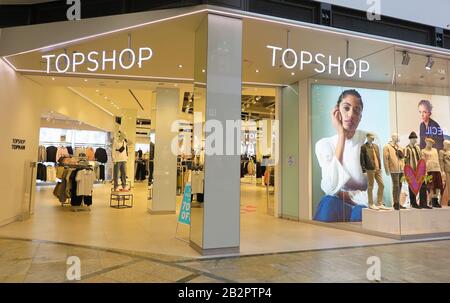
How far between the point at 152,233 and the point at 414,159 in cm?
540

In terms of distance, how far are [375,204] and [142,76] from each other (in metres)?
5.84

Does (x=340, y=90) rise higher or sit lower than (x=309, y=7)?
lower

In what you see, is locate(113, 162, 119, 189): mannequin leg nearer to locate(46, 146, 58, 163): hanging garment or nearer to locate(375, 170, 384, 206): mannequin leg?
locate(46, 146, 58, 163): hanging garment

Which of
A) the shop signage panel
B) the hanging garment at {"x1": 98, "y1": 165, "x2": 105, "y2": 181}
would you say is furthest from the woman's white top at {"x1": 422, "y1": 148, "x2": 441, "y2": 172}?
the hanging garment at {"x1": 98, "y1": 165, "x2": 105, "y2": 181}

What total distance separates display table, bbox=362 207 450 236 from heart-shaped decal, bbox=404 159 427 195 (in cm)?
48

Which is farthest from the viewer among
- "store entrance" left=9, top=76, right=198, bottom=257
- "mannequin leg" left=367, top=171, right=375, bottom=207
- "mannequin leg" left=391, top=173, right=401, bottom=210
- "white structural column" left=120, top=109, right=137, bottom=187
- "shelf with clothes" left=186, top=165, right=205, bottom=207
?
"white structural column" left=120, top=109, right=137, bottom=187

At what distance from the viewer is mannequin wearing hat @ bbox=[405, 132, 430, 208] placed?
6582 mm

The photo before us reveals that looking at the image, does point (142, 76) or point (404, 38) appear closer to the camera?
point (404, 38)

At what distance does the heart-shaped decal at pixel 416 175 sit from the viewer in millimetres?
6598

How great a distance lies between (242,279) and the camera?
3.62m

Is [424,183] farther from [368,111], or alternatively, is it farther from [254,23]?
[254,23]

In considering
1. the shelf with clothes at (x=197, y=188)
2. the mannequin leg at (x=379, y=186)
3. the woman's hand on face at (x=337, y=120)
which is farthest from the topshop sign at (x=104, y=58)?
the mannequin leg at (x=379, y=186)

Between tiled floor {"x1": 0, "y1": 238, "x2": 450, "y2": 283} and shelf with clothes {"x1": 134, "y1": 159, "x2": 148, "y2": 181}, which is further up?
shelf with clothes {"x1": 134, "y1": 159, "x2": 148, "y2": 181}
